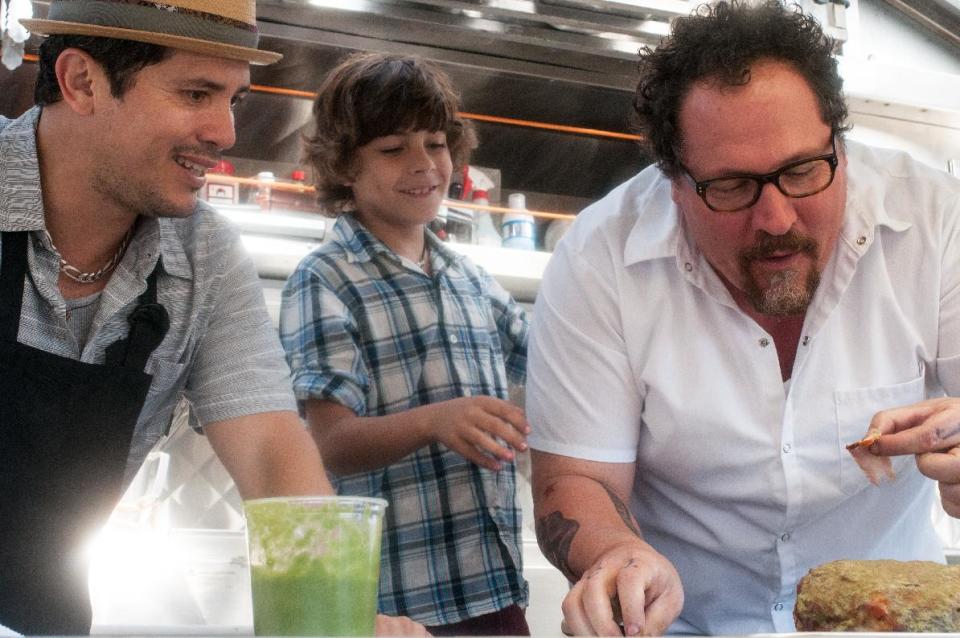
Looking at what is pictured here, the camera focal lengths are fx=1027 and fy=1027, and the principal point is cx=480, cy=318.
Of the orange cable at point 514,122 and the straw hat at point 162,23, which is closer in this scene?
the straw hat at point 162,23

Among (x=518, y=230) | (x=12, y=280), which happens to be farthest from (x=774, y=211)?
(x=518, y=230)

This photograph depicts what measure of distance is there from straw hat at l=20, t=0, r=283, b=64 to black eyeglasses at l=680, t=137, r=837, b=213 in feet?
2.06

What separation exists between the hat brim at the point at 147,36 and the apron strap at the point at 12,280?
10.3 inches

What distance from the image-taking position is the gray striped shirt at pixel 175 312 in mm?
1209

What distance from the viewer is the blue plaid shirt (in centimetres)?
160

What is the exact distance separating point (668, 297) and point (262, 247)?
1.06 metres

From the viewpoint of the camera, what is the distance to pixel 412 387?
5.51ft

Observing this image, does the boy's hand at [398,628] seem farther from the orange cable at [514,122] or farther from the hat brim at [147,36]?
the orange cable at [514,122]

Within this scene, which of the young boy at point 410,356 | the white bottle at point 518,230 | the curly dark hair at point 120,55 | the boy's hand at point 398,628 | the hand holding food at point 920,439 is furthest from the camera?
the white bottle at point 518,230

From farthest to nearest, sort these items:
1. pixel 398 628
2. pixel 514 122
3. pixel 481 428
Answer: pixel 514 122
pixel 481 428
pixel 398 628

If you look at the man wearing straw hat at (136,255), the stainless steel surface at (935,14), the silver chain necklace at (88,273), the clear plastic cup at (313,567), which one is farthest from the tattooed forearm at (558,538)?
the stainless steel surface at (935,14)

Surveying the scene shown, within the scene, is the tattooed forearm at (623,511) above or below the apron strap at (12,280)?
below

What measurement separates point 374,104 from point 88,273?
26.9 inches

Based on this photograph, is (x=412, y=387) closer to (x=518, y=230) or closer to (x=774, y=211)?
(x=774, y=211)
